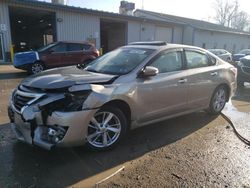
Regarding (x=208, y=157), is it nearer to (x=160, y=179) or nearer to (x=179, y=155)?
(x=179, y=155)

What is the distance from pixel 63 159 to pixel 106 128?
0.77 metres

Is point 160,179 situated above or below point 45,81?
below

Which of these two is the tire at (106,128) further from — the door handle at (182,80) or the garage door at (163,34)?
the garage door at (163,34)

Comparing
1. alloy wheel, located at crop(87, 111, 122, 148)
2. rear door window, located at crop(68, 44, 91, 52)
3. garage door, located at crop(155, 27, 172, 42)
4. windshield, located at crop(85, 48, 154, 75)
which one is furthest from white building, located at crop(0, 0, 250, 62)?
alloy wheel, located at crop(87, 111, 122, 148)

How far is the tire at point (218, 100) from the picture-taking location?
586cm

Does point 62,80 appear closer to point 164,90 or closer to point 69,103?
point 69,103

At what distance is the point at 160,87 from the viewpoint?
14.7 feet

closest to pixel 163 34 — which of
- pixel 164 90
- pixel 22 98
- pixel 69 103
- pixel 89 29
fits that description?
pixel 89 29

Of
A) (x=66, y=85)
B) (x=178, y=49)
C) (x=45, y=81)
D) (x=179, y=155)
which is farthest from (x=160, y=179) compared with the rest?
(x=178, y=49)

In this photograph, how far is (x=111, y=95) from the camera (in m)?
3.78

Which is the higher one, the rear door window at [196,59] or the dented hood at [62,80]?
the rear door window at [196,59]

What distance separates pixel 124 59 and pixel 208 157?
2207mm

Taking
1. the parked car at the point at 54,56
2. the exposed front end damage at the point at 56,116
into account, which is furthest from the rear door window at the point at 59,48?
the exposed front end damage at the point at 56,116

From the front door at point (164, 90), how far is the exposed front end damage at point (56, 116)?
103 cm
